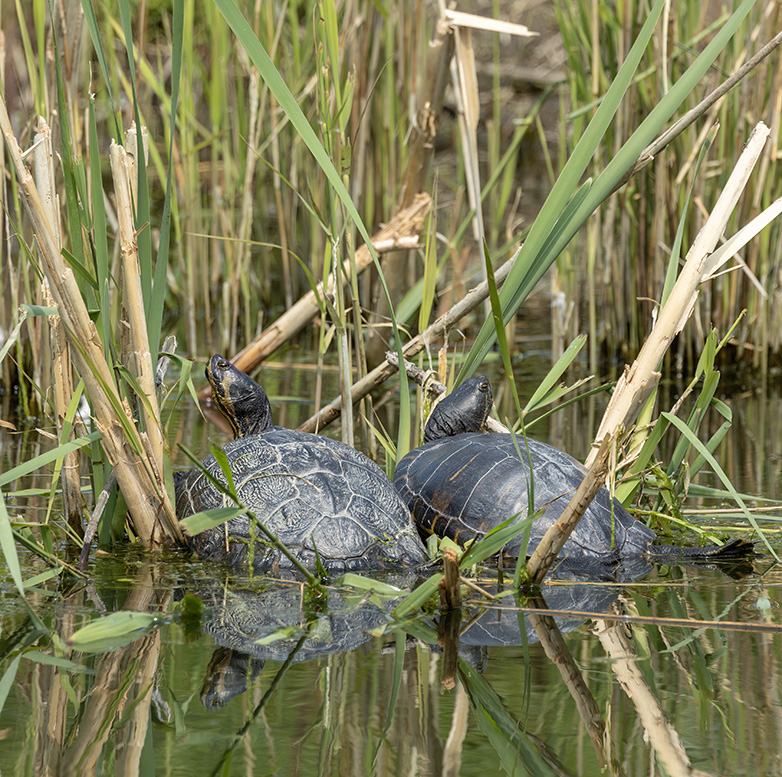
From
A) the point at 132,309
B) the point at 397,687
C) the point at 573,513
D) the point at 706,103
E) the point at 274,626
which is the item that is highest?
the point at 706,103

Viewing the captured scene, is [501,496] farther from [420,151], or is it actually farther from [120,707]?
[420,151]

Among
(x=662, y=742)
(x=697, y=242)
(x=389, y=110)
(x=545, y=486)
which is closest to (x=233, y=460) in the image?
(x=545, y=486)

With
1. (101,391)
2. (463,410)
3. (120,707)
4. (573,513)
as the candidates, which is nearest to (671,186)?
(463,410)

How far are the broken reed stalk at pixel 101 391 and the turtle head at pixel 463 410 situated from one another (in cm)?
82

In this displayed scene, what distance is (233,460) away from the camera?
239 cm

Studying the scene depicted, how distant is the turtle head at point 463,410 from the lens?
105 inches

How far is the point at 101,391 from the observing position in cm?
193

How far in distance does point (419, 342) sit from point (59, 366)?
894 millimetres

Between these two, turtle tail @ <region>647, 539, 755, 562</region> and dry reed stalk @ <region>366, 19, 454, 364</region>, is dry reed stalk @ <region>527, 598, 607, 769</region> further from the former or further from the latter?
dry reed stalk @ <region>366, 19, 454, 364</region>

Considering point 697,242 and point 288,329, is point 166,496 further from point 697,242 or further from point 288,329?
point 288,329

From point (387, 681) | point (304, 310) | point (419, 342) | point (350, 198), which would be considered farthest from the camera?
point (304, 310)

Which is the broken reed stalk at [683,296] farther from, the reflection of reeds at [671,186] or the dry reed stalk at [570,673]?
the reflection of reeds at [671,186]

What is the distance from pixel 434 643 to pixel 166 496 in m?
0.72

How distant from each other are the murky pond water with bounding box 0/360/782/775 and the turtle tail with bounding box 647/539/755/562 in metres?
0.08
